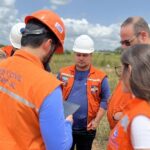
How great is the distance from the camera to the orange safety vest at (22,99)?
2.20 m

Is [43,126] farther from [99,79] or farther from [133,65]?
[99,79]

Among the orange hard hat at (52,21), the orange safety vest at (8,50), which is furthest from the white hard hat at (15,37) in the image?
the orange hard hat at (52,21)

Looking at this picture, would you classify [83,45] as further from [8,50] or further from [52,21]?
[52,21]

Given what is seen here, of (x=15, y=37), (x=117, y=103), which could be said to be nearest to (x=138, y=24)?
(x=117, y=103)

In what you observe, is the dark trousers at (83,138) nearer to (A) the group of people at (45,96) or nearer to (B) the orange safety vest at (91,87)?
(B) the orange safety vest at (91,87)

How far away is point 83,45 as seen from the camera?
4473 millimetres

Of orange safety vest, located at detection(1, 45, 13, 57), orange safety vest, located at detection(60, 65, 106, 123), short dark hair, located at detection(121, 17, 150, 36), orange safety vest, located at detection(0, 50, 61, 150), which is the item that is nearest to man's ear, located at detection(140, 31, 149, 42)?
short dark hair, located at detection(121, 17, 150, 36)

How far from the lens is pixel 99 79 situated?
4.35 m

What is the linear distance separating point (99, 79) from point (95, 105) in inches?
12.3

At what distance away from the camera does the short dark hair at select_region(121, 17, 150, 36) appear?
10.3 feet

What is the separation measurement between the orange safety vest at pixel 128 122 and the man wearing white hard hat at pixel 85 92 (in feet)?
6.82

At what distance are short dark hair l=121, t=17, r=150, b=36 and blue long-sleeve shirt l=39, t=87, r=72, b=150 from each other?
3.96 ft

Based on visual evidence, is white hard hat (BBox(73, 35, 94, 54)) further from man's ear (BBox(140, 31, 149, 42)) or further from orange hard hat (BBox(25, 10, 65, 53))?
orange hard hat (BBox(25, 10, 65, 53))

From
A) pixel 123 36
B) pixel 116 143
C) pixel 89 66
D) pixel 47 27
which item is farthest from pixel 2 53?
pixel 116 143
